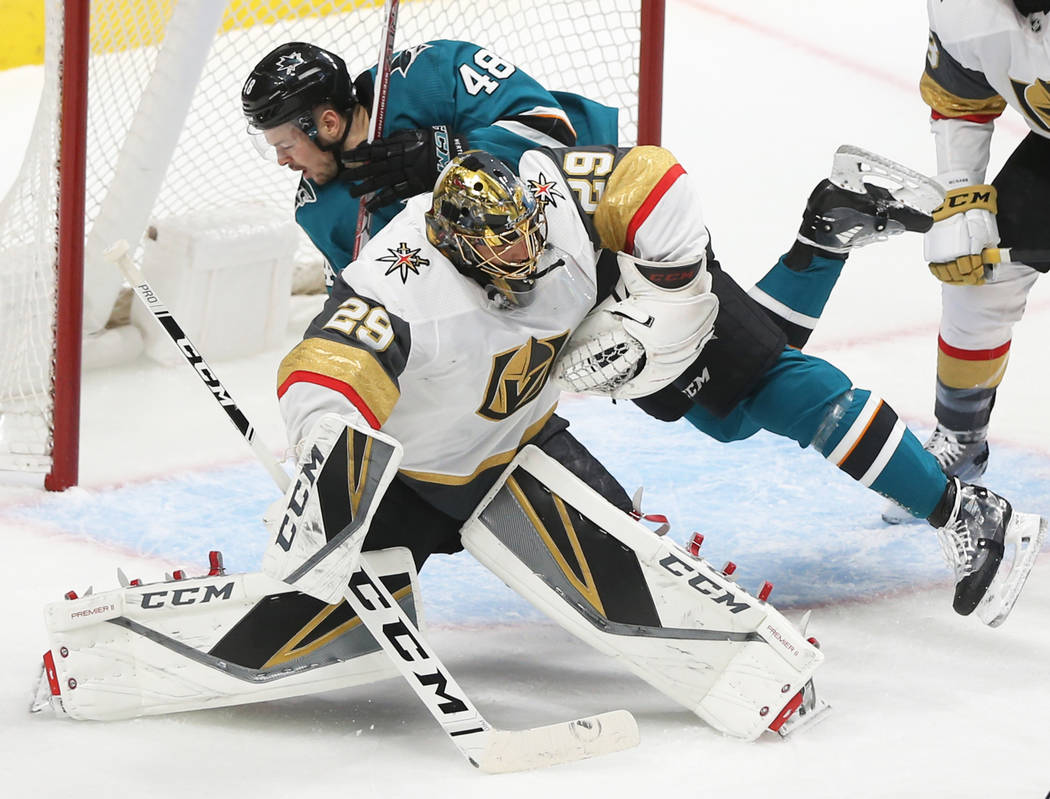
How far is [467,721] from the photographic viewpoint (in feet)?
7.31

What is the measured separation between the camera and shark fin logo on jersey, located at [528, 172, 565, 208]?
2.34m

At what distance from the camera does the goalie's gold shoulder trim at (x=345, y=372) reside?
6.85ft

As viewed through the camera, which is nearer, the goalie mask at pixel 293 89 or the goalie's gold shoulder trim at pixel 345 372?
the goalie's gold shoulder trim at pixel 345 372

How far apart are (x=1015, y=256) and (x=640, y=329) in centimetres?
103

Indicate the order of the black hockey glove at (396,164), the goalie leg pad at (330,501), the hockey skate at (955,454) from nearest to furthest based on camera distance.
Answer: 1. the goalie leg pad at (330,501)
2. the black hockey glove at (396,164)
3. the hockey skate at (955,454)

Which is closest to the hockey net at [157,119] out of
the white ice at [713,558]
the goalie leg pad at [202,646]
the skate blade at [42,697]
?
the white ice at [713,558]

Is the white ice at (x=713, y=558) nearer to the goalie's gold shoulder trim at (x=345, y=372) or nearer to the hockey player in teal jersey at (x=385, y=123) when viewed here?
the goalie's gold shoulder trim at (x=345, y=372)

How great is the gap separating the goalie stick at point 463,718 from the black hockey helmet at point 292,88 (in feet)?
1.45

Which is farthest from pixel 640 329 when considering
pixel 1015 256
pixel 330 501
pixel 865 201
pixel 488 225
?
pixel 1015 256

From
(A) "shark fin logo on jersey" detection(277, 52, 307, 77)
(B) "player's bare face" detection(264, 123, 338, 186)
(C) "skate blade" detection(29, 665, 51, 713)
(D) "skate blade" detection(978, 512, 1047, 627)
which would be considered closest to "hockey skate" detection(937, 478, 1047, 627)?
(D) "skate blade" detection(978, 512, 1047, 627)

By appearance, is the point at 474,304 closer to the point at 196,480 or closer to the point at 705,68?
the point at 196,480

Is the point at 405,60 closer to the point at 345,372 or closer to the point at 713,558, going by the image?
the point at 345,372

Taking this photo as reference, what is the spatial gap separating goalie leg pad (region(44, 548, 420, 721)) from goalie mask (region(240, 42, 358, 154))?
2.53 ft

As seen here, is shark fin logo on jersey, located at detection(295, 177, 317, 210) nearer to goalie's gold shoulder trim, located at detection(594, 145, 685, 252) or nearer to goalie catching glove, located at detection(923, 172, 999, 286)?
goalie's gold shoulder trim, located at detection(594, 145, 685, 252)
